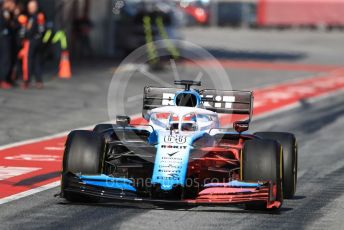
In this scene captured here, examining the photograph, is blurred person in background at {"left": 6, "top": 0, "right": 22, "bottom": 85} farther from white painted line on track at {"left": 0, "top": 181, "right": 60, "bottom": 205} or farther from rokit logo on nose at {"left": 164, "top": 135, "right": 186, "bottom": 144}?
rokit logo on nose at {"left": 164, "top": 135, "right": 186, "bottom": 144}

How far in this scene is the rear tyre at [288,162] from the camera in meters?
11.0

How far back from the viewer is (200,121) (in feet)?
36.1

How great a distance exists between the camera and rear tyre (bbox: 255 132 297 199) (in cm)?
1102

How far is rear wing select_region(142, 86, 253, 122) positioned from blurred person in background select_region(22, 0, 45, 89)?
40.5 feet

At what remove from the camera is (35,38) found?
24.2 m

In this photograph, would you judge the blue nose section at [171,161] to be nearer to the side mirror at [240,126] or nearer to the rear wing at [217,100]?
the side mirror at [240,126]

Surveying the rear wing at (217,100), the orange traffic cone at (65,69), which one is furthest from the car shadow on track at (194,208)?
the orange traffic cone at (65,69)

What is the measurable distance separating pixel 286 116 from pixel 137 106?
3.42m

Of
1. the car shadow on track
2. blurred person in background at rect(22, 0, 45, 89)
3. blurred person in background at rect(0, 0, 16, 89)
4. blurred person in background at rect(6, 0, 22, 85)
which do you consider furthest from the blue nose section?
blurred person in background at rect(6, 0, 22, 85)

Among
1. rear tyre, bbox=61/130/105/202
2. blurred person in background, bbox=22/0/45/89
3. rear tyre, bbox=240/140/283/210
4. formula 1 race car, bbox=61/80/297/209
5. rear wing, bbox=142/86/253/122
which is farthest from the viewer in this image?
blurred person in background, bbox=22/0/45/89

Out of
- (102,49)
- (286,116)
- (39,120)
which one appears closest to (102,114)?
(39,120)

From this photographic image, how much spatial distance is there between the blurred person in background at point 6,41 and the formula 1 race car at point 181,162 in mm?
12420

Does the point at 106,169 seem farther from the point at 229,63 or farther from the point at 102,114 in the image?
the point at 229,63

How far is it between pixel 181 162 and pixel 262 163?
808 millimetres
